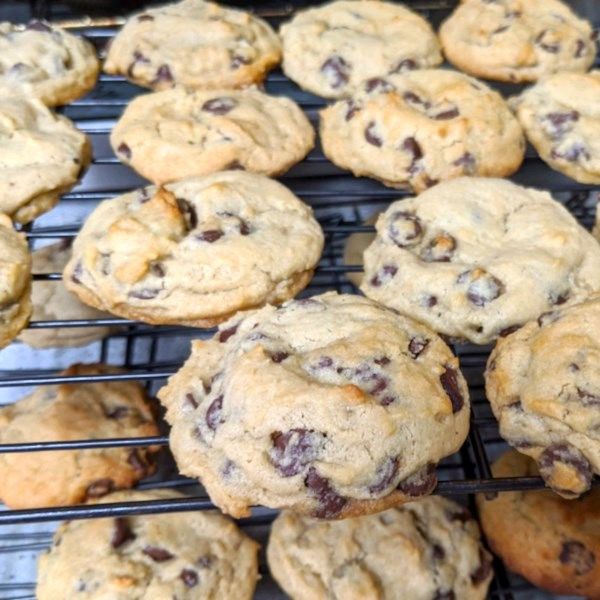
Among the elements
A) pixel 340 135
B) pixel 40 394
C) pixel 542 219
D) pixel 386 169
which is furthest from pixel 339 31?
pixel 40 394

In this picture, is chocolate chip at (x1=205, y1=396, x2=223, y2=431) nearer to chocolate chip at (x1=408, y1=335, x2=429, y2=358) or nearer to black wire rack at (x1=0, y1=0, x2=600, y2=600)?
black wire rack at (x1=0, y1=0, x2=600, y2=600)

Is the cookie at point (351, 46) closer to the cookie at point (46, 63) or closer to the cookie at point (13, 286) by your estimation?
the cookie at point (46, 63)

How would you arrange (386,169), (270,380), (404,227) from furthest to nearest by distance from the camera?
(386,169) → (404,227) → (270,380)

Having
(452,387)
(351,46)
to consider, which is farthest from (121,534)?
(351,46)

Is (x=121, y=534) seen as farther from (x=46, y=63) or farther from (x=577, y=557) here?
(x=46, y=63)

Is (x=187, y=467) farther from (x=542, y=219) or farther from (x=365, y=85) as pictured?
(x=365, y=85)

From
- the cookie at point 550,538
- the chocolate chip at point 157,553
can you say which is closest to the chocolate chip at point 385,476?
the chocolate chip at point 157,553

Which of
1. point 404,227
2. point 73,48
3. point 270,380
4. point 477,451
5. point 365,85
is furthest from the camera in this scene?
point 73,48
